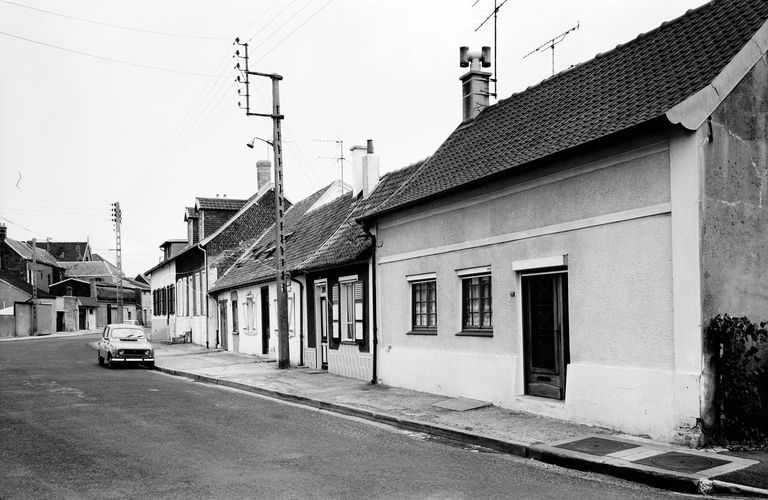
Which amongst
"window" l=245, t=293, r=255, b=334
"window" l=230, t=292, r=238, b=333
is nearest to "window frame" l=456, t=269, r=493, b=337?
"window" l=245, t=293, r=255, b=334

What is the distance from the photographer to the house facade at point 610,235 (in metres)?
9.08

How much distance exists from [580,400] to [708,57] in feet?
17.2

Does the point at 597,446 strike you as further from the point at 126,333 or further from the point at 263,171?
the point at 263,171

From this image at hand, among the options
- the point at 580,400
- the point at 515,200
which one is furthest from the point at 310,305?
the point at 580,400

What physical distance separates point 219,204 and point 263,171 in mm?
3492

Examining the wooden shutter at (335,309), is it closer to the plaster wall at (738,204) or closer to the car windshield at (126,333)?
the car windshield at (126,333)

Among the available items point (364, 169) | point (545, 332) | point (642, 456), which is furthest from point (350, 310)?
point (642, 456)

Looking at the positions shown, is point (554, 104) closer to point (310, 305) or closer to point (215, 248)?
point (310, 305)

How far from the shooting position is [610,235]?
33.6 ft

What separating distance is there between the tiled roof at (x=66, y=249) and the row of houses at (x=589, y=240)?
296ft

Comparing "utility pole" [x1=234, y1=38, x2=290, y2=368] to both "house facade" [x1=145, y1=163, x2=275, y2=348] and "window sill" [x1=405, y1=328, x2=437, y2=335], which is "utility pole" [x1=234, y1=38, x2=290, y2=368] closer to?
"window sill" [x1=405, y1=328, x2=437, y2=335]

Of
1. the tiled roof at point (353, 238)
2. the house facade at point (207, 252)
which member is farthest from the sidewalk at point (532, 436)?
the house facade at point (207, 252)

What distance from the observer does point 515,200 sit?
40.2 feet

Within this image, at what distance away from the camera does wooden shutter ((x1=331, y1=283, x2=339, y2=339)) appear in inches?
763
